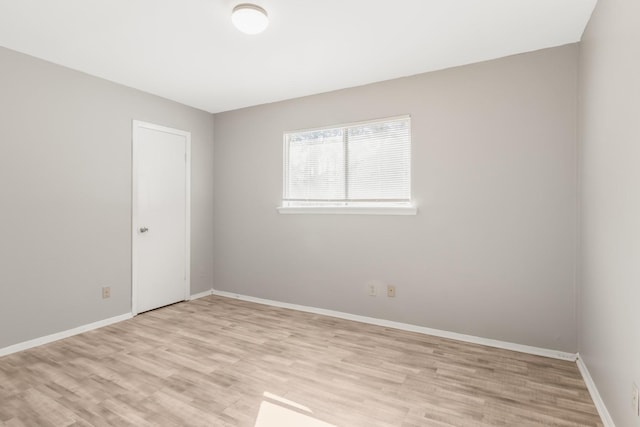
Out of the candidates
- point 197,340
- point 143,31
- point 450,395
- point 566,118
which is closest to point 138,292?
point 197,340

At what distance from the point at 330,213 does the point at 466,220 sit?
4.74 ft

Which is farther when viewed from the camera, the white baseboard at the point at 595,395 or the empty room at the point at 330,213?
the empty room at the point at 330,213

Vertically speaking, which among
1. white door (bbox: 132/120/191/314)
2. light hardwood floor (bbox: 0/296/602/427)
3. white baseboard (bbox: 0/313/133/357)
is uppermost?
white door (bbox: 132/120/191/314)

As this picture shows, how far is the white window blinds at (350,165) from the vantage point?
353 cm

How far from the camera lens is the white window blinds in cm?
353

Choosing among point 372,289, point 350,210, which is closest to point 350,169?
point 350,210

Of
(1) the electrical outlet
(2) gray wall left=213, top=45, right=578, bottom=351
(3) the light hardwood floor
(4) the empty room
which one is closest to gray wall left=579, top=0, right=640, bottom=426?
(4) the empty room

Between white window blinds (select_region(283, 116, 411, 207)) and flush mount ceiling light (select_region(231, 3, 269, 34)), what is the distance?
5.42 ft

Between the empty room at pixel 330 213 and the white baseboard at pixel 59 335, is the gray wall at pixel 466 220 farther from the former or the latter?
the white baseboard at pixel 59 335

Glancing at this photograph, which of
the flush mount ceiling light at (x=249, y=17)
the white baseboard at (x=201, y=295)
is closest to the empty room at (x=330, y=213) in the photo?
the flush mount ceiling light at (x=249, y=17)

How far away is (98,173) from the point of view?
139 inches

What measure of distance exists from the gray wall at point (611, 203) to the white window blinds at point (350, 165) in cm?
147

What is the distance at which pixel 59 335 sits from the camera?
320 cm

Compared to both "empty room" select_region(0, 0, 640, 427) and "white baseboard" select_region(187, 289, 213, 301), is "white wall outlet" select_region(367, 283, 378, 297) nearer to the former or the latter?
"empty room" select_region(0, 0, 640, 427)
